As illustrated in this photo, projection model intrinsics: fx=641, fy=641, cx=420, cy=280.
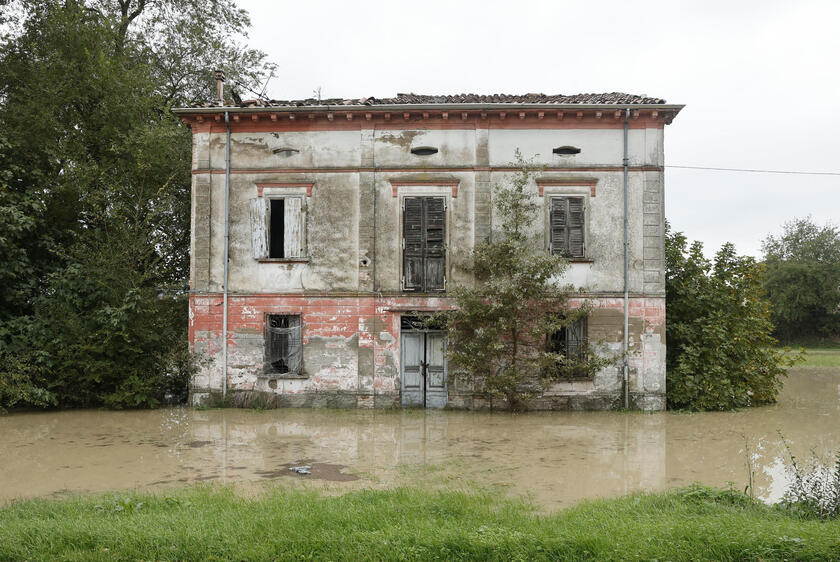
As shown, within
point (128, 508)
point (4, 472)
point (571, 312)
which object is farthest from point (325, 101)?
point (128, 508)

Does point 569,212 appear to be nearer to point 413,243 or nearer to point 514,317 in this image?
point 514,317

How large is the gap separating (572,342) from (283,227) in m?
7.52

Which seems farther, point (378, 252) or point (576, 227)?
point (378, 252)

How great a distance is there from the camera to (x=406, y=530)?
19.0 feet

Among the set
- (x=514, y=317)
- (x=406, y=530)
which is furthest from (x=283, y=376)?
(x=406, y=530)

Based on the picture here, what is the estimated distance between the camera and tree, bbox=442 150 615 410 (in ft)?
46.1

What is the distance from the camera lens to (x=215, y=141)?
15922 millimetres

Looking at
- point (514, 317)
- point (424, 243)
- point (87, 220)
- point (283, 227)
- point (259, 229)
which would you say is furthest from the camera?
point (87, 220)

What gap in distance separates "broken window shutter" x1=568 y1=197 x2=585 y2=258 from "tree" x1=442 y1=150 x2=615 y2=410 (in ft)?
2.68

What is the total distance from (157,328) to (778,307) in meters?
43.1

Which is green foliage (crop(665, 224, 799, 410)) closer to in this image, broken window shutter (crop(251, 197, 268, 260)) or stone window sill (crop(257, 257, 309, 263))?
stone window sill (crop(257, 257, 309, 263))

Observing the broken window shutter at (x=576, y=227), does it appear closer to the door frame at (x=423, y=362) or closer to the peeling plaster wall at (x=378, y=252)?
the peeling plaster wall at (x=378, y=252)

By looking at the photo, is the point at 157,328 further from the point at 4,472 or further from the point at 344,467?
the point at 344,467

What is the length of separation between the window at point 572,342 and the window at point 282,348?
19.6 ft
